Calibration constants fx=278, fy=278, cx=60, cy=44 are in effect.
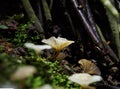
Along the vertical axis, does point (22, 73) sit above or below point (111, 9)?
below

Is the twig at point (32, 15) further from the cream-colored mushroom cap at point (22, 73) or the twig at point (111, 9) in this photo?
the cream-colored mushroom cap at point (22, 73)

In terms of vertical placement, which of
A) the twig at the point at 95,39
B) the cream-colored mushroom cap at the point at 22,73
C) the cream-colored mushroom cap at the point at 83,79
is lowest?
the cream-colored mushroom cap at the point at 83,79

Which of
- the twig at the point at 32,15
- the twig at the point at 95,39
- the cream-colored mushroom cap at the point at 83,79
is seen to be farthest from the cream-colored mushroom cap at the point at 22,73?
the twig at the point at 32,15

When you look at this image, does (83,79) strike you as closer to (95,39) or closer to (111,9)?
(111,9)

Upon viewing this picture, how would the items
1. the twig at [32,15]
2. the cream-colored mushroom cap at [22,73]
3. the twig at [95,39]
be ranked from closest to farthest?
the cream-colored mushroom cap at [22,73], the twig at [95,39], the twig at [32,15]

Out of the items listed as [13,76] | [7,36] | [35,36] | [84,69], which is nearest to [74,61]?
[84,69]

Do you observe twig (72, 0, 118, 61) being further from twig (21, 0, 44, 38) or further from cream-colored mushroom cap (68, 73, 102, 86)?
cream-colored mushroom cap (68, 73, 102, 86)

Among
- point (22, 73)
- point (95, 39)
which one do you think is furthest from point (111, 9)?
point (95, 39)

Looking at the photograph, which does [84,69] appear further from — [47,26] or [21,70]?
[21,70]

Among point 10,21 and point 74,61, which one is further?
point 10,21

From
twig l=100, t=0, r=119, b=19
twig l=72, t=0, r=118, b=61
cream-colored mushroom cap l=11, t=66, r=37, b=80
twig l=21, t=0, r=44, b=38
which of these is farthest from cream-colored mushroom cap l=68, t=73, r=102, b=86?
twig l=21, t=0, r=44, b=38

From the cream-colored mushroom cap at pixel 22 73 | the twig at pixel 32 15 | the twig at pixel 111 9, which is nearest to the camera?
the cream-colored mushroom cap at pixel 22 73
